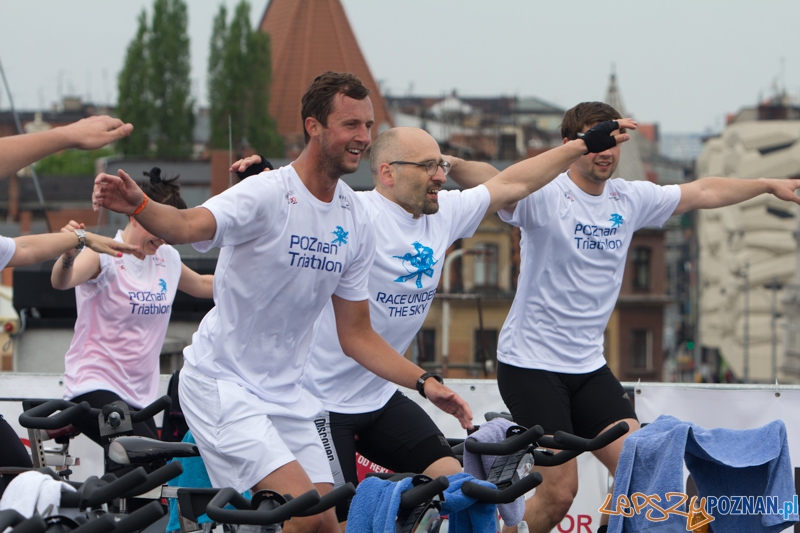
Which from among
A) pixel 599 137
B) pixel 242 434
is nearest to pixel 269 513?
pixel 242 434

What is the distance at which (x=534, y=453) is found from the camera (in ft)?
16.2

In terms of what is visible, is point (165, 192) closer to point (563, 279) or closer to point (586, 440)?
point (563, 279)

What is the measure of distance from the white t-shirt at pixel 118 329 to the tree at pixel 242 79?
2772 inches

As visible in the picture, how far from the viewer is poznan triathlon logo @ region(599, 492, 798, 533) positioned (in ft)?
15.0

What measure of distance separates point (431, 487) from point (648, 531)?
1.13 metres

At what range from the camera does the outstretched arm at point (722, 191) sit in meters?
6.94

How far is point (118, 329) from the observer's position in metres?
7.12

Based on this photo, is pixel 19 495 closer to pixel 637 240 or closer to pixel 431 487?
pixel 431 487

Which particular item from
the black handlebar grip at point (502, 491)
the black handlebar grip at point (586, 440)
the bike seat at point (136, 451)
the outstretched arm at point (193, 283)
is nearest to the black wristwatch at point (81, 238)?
the outstretched arm at point (193, 283)

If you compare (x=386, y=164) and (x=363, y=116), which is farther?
(x=386, y=164)

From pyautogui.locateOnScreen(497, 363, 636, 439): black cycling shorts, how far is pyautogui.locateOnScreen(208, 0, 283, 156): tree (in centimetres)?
7145

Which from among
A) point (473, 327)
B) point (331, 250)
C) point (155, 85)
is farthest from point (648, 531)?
point (155, 85)

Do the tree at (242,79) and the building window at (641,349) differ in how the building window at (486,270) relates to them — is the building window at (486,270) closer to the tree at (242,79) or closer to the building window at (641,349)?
the building window at (641,349)

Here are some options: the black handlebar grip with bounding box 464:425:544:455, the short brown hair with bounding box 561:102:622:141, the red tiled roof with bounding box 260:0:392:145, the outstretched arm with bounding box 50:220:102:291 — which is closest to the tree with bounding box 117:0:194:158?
the red tiled roof with bounding box 260:0:392:145
